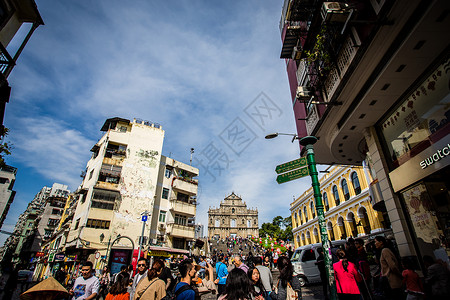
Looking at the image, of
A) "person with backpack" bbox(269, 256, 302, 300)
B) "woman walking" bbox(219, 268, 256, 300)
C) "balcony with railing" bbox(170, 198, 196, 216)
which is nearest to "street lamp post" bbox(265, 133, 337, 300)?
"person with backpack" bbox(269, 256, 302, 300)

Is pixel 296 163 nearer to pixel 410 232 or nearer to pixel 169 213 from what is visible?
pixel 410 232

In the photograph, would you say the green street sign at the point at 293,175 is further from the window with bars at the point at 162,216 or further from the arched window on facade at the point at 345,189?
the window with bars at the point at 162,216

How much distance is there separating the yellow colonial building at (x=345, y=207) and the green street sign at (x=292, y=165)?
13617mm

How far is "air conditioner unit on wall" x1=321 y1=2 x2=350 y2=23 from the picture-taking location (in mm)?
6754

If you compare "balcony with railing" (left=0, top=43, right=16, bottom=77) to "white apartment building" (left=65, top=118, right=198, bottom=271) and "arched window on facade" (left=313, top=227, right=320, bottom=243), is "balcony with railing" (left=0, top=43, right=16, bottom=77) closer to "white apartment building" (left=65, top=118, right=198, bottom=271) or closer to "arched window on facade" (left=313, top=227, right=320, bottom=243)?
"white apartment building" (left=65, top=118, right=198, bottom=271)

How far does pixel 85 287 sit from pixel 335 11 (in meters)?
9.84

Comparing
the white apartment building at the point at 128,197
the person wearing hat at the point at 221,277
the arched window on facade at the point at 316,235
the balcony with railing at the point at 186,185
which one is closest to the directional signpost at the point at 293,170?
the person wearing hat at the point at 221,277

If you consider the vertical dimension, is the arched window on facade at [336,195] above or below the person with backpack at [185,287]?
above

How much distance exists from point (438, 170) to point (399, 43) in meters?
3.48

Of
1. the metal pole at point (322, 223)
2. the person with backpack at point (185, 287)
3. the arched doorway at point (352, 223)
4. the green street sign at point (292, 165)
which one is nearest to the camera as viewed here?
the person with backpack at point (185, 287)

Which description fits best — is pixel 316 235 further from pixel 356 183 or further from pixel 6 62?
pixel 6 62

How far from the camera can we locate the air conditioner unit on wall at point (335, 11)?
6.75 m

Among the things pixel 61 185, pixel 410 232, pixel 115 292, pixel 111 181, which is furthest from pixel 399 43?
pixel 61 185

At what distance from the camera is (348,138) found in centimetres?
990
